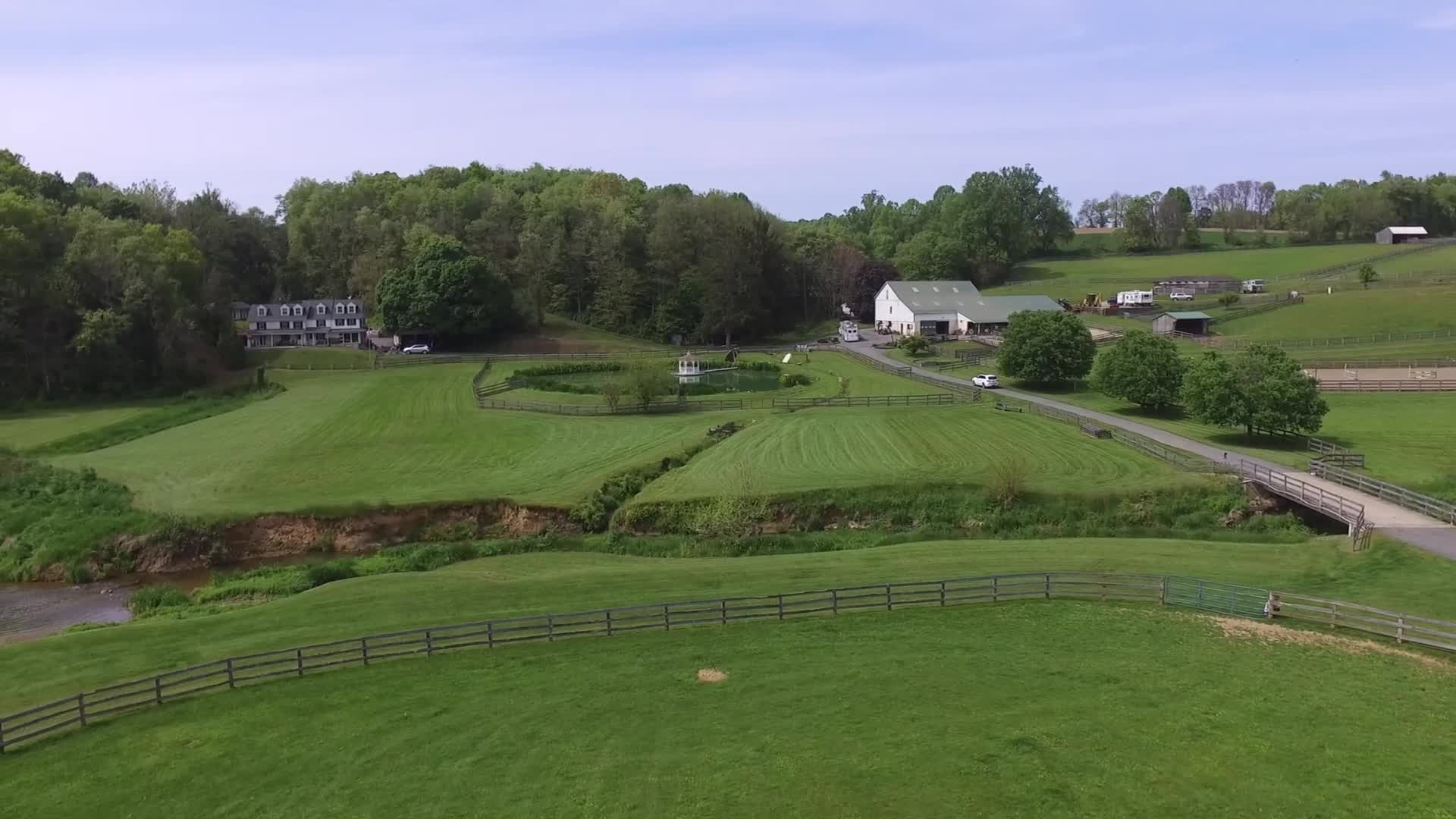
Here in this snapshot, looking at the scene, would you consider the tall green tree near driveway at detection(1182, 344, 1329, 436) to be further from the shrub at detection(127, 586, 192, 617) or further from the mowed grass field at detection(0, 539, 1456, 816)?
the shrub at detection(127, 586, 192, 617)

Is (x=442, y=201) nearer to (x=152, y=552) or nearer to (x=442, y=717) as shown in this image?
(x=152, y=552)

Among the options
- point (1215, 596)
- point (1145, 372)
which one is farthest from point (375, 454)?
point (1145, 372)

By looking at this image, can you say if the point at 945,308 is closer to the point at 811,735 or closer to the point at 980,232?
the point at 980,232

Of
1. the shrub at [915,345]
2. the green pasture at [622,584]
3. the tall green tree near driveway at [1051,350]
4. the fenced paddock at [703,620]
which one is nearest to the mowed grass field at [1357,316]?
the shrub at [915,345]

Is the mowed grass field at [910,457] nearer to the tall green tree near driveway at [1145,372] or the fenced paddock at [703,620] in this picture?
the tall green tree near driveway at [1145,372]

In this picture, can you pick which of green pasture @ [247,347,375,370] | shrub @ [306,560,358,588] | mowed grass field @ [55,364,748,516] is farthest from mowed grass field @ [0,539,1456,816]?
green pasture @ [247,347,375,370]
